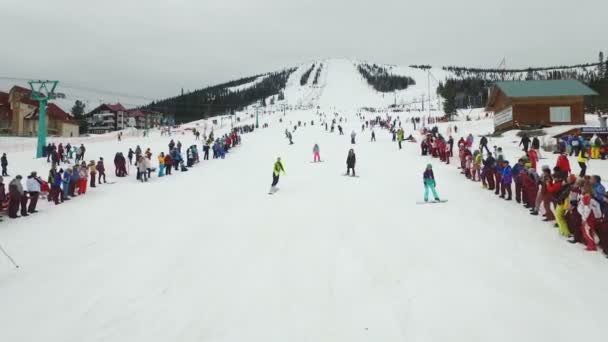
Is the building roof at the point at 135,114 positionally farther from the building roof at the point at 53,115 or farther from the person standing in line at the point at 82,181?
the person standing in line at the point at 82,181

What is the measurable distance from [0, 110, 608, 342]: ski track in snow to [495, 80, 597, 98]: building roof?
26525mm

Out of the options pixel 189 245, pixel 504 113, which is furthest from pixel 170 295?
pixel 504 113

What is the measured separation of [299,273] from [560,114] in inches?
1397

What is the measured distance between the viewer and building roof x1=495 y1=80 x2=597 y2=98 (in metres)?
34.6

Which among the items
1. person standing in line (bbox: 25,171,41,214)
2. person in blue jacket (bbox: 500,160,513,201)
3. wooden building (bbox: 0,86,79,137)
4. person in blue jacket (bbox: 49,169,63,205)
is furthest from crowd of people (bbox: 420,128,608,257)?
wooden building (bbox: 0,86,79,137)

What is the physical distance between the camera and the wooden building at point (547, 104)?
114 ft

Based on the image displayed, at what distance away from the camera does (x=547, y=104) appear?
35.2 m

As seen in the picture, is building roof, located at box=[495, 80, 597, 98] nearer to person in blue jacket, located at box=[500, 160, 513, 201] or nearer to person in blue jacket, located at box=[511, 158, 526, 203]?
person in blue jacket, located at box=[500, 160, 513, 201]

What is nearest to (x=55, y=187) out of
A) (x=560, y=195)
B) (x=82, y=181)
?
(x=82, y=181)

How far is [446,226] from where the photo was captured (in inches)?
402

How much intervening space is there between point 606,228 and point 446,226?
329 cm

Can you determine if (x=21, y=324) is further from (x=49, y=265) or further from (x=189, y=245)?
(x=189, y=245)

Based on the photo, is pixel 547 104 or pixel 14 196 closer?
pixel 14 196

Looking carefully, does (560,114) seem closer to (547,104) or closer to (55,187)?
Answer: (547,104)
